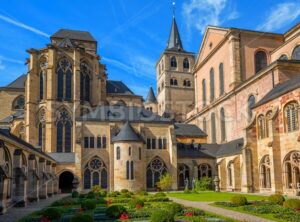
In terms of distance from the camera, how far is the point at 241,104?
48844 mm

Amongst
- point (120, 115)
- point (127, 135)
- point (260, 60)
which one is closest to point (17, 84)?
point (120, 115)

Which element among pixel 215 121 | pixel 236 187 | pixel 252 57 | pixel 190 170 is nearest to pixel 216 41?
pixel 252 57

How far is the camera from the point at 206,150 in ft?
173

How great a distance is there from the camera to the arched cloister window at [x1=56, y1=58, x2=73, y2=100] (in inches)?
2205

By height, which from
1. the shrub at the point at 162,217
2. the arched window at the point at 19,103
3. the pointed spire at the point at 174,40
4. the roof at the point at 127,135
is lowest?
the shrub at the point at 162,217

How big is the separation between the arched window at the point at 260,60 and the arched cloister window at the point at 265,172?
66.0 ft

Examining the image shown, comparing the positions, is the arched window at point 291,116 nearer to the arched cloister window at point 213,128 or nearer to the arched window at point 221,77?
the arched window at point 221,77

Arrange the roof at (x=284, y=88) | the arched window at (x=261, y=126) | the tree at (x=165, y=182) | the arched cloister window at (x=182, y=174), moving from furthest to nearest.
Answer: the arched cloister window at (x=182, y=174) < the tree at (x=165, y=182) < the arched window at (x=261, y=126) < the roof at (x=284, y=88)

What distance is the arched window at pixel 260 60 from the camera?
53.1m

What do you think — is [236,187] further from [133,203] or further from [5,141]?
[5,141]

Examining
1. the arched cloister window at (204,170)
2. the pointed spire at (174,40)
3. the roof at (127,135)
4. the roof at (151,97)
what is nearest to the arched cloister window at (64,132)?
the roof at (127,135)

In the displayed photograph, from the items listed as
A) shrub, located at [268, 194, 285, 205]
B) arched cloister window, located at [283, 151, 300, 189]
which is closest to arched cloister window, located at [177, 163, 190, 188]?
arched cloister window, located at [283, 151, 300, 189]

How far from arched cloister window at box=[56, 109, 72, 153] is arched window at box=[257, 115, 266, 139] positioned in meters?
28.1

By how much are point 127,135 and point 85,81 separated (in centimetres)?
1773
